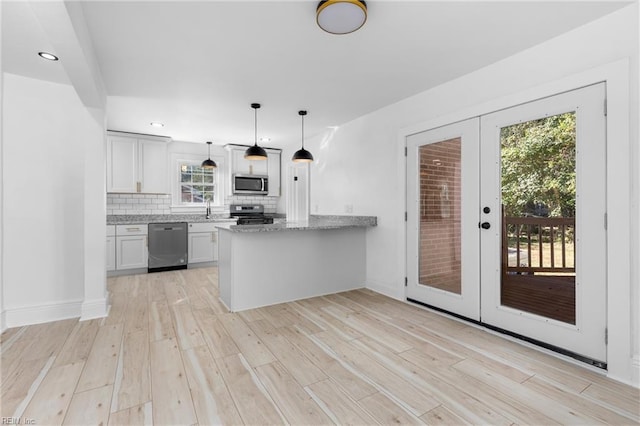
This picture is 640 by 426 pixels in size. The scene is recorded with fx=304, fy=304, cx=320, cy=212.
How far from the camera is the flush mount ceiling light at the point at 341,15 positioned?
1772mm

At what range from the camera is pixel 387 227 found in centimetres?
376

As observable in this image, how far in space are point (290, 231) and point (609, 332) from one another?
2.79m

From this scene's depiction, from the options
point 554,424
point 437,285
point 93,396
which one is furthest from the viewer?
point 437,285

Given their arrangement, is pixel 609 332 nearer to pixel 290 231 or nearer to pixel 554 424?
pixel 554 424

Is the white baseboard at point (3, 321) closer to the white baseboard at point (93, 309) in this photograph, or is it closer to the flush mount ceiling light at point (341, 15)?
the white baseboard at point (93, 309)

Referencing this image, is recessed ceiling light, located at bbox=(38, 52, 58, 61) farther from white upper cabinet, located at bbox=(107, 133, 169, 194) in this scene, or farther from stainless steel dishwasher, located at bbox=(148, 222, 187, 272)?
stainless steel dishwasher, located at bbox=(148, 222, 187, 272)

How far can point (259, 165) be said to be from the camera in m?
6.27

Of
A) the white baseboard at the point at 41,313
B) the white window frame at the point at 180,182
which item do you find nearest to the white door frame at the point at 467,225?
the white baseboard at the point at 41,313

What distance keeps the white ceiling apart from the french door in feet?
1.90

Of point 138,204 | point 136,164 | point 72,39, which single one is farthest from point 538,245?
point 138,204

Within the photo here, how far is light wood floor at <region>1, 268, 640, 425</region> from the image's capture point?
1.61 meters

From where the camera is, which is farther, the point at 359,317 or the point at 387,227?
the point at 387,227

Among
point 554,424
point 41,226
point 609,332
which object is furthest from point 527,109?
point 41,226

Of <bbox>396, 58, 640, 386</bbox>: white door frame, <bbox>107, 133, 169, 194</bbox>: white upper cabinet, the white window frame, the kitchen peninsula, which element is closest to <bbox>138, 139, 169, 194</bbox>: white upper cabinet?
<bbox>107, 133, 169, 194</bbox>: white upper cabinet
